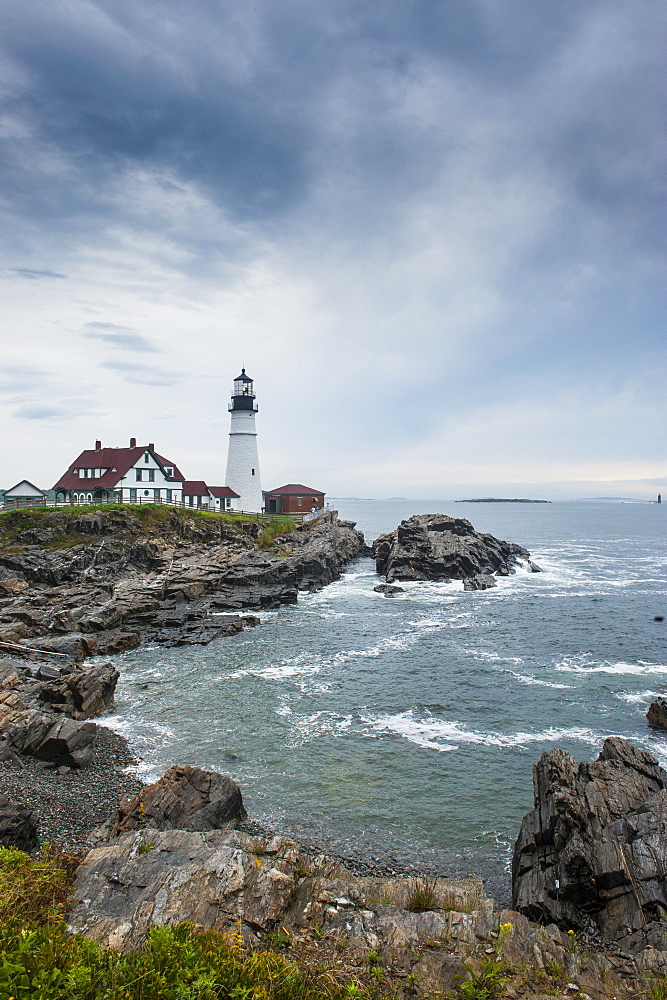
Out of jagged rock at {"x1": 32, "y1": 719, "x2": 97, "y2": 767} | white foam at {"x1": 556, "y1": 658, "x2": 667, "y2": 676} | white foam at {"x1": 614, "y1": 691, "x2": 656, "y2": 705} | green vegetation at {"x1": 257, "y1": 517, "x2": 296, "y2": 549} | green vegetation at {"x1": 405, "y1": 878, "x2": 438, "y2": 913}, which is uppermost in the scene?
green vegetation at {"x1": 257, "y1": 517, "x2": 296, "y2": 549}

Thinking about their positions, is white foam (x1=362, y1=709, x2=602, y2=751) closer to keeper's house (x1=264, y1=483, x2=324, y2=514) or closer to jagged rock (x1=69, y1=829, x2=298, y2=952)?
jagged rock (x1=69, y1=829, x2=298, y2=952)

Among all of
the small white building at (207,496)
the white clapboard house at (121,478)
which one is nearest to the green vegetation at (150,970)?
the white clapboard house at (121,478)

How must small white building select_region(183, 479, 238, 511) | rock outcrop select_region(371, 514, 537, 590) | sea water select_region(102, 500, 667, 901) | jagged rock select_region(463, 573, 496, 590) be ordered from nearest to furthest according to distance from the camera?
sea water select_region(102, 500, 667, 901), jagged rock select_region(463, 573, 496, 590), rock outcrop select_region(371, 514, 537, 590), small white building select_region(183, 479, 238, 511)

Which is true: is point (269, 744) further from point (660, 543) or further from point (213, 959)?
point (660, 543)

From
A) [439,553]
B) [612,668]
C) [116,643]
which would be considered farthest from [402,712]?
[439,553]

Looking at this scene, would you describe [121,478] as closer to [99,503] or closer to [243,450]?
[99,503]

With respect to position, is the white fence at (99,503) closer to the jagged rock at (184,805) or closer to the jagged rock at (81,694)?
the jagged rock at (81,694)

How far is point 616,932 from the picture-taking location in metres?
12.2

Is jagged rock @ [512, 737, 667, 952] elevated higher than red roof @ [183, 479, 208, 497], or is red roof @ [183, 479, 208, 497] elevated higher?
red roof @ [183, 479, 208, 497]

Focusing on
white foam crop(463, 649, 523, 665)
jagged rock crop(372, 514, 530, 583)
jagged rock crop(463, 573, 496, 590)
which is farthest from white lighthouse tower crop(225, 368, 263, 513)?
white foam crop(463, 649, 523, 665)

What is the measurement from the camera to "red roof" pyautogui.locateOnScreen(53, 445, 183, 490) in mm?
74438

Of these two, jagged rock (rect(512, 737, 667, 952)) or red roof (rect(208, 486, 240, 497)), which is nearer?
jagged rock (rect(512, 737, 667, 952))

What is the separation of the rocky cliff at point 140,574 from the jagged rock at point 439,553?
23.8 ft

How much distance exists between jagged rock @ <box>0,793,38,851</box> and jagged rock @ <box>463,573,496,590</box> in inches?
2027
